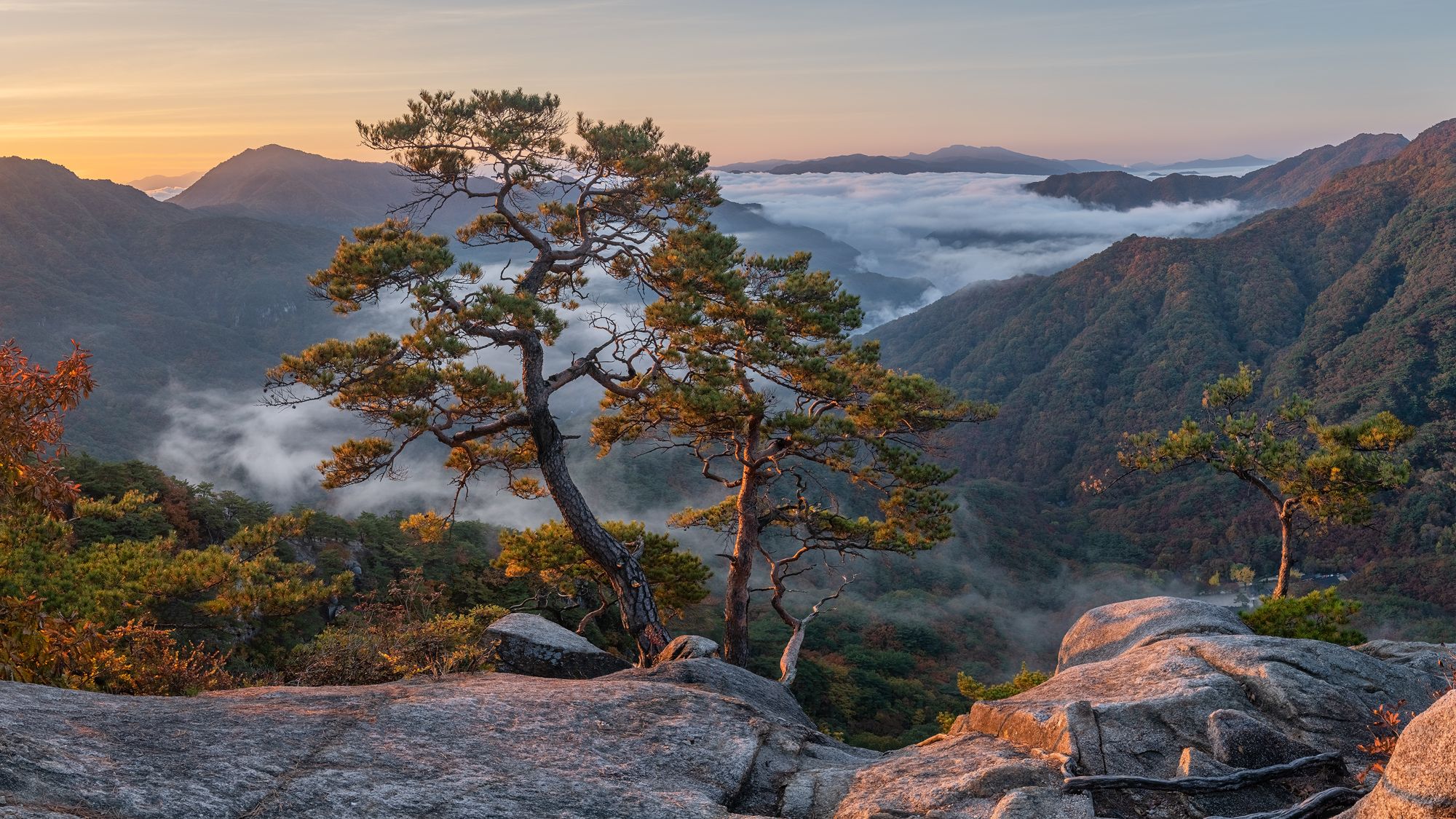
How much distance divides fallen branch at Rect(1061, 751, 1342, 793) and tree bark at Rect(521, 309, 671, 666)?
8526 millimetres

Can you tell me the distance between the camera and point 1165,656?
8195mm

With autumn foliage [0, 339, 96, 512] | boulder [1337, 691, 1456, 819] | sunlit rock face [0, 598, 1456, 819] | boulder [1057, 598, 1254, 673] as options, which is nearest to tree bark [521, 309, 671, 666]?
sunlit rock face [0, 598, 1456, 819]

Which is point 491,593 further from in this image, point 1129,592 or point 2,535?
point 1129,592

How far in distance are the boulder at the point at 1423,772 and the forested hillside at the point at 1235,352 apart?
8392cm

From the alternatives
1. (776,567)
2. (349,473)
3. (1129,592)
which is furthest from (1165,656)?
(1129,592)

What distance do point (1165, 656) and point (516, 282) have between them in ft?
36.6

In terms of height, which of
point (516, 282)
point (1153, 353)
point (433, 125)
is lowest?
point (1153, 353)

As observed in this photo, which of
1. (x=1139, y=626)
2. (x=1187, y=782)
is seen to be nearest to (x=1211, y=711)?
(x=1187, y=782)

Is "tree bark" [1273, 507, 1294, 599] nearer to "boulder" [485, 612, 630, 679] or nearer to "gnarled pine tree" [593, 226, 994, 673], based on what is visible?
"gnarled pine tree" [593, 226, 994, 673]

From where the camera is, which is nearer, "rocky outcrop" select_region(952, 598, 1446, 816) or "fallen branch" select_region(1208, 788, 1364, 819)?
"fallen branch" select_region(1208, 788, 1364, 819)

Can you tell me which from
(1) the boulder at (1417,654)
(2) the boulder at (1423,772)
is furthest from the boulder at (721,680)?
(1) the boulder at (1417,654)

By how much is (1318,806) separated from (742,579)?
1159 centimetres

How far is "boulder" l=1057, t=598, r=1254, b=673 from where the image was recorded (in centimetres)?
981

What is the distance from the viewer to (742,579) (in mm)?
16531
